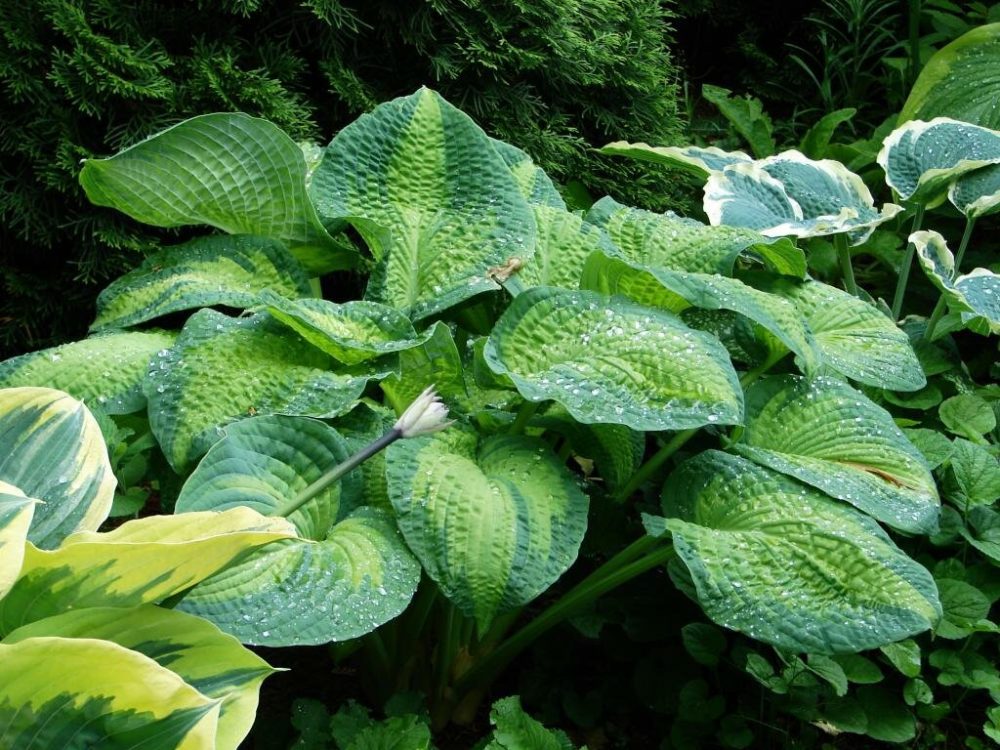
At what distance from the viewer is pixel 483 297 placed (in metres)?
1.54

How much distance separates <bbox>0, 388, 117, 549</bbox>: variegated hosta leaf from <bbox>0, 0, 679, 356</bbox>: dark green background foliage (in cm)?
107

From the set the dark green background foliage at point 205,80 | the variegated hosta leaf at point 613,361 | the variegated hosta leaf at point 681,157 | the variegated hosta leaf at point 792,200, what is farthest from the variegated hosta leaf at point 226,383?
the variegated hosta leaf at point 681,157

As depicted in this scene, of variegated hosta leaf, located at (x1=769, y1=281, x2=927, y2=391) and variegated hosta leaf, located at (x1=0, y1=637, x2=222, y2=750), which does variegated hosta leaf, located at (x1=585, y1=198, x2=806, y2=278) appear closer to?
variegated hosta leaf, located at (x1=769, y1=281, x2=927, y2=391)

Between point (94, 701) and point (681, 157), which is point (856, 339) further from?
point (94, 701)

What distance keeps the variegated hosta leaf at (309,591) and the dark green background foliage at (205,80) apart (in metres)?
1.05

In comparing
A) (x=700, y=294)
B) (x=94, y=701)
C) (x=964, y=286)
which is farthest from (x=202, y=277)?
(x=964, y=286)

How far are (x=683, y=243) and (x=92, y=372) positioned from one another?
900mm

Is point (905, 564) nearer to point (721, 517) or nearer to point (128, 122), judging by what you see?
point (721, 517)

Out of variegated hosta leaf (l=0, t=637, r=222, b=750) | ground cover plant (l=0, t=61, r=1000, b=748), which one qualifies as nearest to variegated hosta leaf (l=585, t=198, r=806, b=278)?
ground cover plant (l=0, t=61, r=1000, b=748)

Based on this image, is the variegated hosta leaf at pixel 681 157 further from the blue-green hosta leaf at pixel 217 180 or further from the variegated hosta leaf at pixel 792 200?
the blue-green hosta leaf at pixel 217 180

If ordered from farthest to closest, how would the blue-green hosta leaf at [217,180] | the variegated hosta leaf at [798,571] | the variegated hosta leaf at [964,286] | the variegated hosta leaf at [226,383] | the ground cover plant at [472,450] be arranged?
1. the variegated hosta leaf at [964,286]
2. the blue-green hosta leaf at [217,180]
3. the variegated hosta leaf at [226,383]
4. the variegated hosta leaf at [798,571]
5. the ground cover plant at [472,450]

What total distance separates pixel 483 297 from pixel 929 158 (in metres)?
1.14

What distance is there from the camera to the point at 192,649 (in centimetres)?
79

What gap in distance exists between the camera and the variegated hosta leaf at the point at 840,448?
1261 mm
